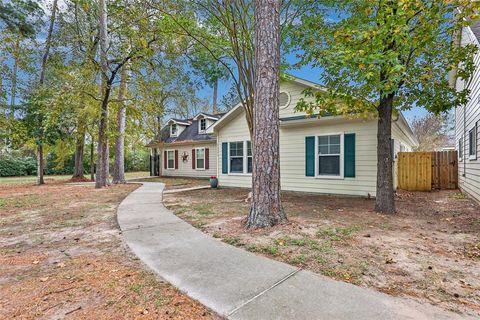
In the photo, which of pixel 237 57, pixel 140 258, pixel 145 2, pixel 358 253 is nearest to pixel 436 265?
pixel 358 253

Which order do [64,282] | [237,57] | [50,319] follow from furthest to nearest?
[237,57] → [64,282] → [50,319]

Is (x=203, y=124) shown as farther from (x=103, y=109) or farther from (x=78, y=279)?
(x=78, y=279)

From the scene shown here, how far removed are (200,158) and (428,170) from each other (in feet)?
42.5

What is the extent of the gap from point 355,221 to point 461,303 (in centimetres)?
298

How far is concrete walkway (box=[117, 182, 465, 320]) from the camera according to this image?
207 centimetres

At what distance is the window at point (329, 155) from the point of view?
8867 millimetres

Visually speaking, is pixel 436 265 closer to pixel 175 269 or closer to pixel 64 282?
pixel 175 269

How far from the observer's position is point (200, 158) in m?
17.5

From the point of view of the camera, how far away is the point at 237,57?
762cm

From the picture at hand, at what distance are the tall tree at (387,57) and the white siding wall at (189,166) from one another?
10615 mm

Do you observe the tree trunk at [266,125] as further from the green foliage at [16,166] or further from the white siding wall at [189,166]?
the green foliage at [16,166]

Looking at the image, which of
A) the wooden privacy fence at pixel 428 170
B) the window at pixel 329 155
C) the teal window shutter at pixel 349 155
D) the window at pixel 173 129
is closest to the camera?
the teal window shutter at pixel 349 155

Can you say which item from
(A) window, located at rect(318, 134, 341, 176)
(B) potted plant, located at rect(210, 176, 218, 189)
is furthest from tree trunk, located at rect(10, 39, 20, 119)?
(A) window, located at rect(318, 134, 341, 176)

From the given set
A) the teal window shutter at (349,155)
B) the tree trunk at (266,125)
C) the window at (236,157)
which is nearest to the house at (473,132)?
the teal window shutter at (349,155)
